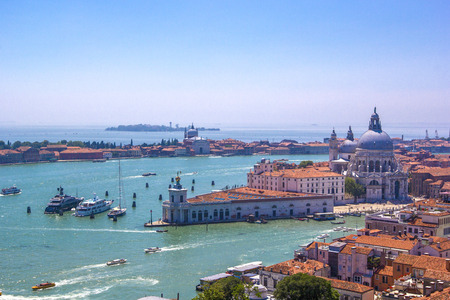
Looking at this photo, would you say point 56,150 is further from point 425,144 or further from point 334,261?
point 334,261

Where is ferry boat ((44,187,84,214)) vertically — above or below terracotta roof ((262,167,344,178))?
below

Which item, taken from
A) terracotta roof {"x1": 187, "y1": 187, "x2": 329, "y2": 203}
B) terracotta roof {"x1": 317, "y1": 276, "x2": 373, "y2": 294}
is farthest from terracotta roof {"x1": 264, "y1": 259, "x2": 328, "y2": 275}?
terracotta roof {"x1": 187, "y1": 187, "x2": 329, "y2": 203}

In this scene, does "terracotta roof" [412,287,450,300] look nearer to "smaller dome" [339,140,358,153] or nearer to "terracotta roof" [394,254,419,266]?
"terracotta roof" [394,254,419,266]

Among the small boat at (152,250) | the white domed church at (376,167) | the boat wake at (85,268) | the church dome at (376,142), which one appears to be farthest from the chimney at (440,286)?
the church dome at (376,142)

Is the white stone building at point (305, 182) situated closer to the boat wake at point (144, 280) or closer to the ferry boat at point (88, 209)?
the ferry boat at point (88, 209)

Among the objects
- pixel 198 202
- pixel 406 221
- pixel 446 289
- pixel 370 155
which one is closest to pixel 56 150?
pixel 370 155
